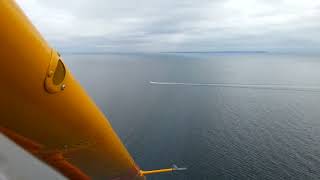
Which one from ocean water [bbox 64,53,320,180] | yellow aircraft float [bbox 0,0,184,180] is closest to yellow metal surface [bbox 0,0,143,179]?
yellow aircraft float [bbox 0,0,184,180]

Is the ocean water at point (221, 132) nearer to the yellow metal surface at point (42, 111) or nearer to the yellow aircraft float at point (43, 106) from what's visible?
the yellow metal surface at point (42, 111)

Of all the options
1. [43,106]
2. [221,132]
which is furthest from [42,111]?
[221,132]

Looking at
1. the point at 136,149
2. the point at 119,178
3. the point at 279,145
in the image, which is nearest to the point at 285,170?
the point at 279,145

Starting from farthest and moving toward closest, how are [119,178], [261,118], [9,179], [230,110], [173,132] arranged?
1. [230,110]
2. [261,118]
3. [173,132]
4. [119,178]
5. [9,179]

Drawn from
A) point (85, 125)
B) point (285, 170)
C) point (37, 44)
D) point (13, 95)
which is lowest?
point (285, 170)

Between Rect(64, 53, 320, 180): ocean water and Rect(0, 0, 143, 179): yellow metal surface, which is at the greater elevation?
Rect(0, 0, 143, 179): yellow metal surface

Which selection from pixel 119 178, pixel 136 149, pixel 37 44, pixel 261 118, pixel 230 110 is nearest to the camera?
pixel 37 44

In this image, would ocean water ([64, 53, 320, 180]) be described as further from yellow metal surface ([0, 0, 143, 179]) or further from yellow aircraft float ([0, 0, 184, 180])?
yellow aircraft float ([0, 0, 184, 180])

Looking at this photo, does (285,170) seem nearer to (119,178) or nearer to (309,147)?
(309,147)
